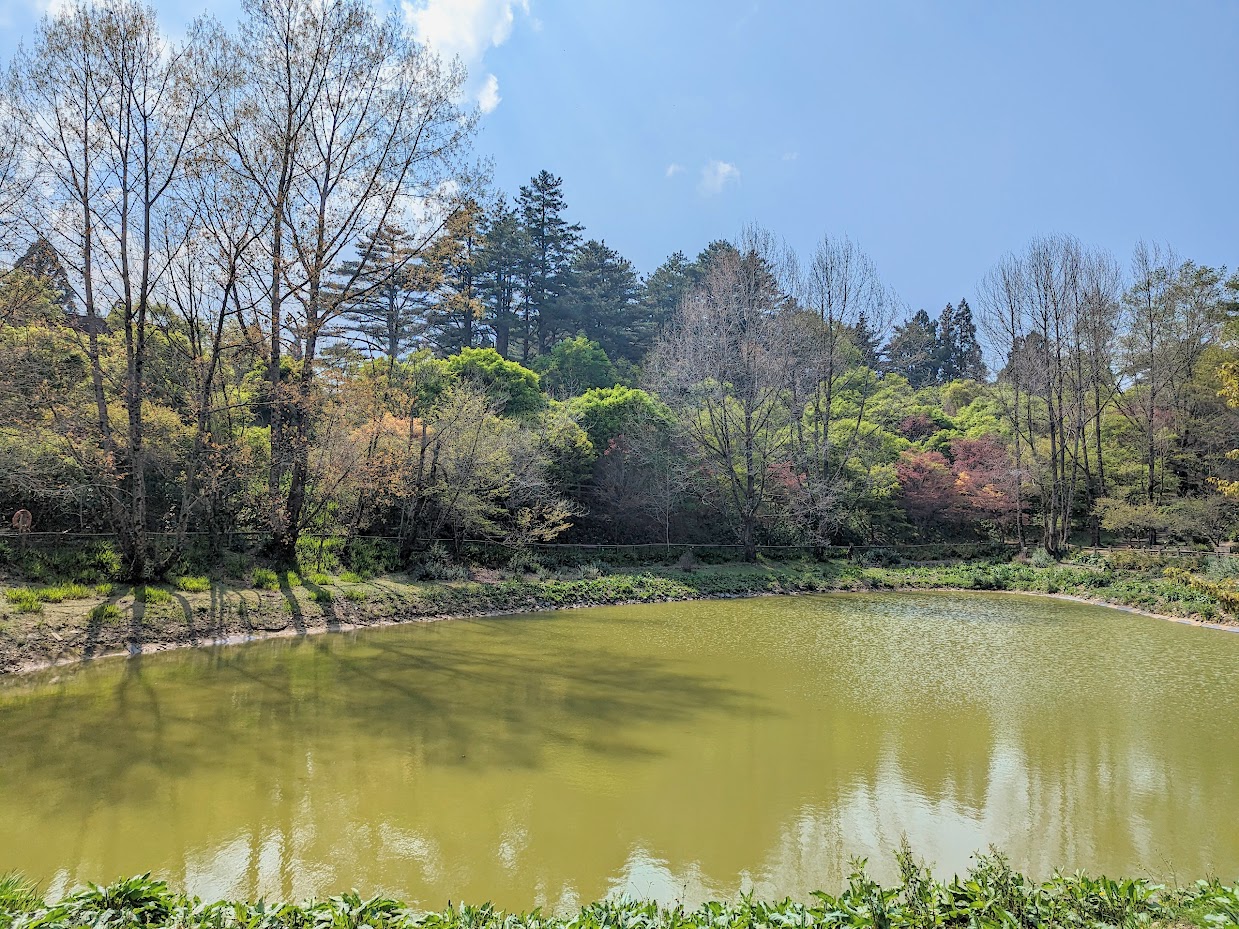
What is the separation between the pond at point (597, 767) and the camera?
4441mm

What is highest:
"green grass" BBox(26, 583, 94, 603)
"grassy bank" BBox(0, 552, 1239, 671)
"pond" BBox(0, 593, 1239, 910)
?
"green grass" BBox(26, 583, 94, 603)

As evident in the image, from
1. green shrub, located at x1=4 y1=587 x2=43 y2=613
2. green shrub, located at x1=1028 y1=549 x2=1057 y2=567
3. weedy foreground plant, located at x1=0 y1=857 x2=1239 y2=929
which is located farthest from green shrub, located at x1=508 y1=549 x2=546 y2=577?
green shrub, located at x1=1028 y1=549 x2=1057 y2=567

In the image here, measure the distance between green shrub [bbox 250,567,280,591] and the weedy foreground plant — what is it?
31.2 feet

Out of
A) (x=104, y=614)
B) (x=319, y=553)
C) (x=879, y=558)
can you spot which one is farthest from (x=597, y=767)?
(x=879, y=558)

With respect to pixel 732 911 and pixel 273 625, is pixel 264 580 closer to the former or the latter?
pixel 273 625

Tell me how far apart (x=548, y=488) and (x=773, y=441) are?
8872 mm

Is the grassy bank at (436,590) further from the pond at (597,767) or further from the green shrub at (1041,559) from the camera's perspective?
the pond at (597,767)

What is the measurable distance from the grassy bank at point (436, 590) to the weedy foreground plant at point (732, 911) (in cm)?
690

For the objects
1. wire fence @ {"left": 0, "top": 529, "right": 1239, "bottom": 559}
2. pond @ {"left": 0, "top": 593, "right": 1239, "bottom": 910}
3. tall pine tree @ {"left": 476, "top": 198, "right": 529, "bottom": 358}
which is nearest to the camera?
pond @ {"left": 0, "top": 593, "right": 1239, "bottom": 910}

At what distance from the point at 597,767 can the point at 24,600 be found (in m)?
8.65

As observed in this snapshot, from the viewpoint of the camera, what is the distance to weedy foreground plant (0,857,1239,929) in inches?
130

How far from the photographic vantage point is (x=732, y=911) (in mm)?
3594

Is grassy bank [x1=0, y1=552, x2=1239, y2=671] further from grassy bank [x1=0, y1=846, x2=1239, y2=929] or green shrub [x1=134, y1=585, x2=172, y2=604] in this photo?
grassy bank [x1=0, y1=846, x2=1239, y2=929]

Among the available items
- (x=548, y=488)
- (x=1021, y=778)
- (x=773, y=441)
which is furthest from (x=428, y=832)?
(x=773, y=441)
